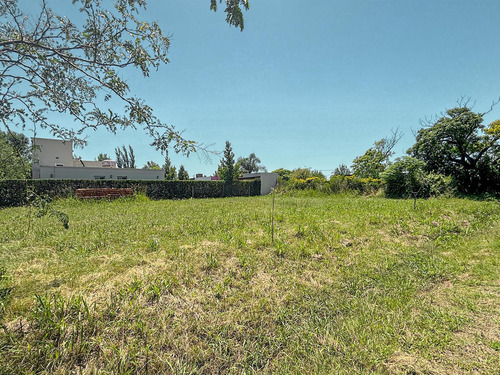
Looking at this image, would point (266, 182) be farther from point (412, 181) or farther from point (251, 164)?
point (251, 164)

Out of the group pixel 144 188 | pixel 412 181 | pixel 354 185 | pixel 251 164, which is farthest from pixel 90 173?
pixel 251 164

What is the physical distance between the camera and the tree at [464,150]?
40.7 feet

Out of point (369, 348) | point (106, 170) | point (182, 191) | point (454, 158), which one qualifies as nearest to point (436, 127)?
point (454, 158)

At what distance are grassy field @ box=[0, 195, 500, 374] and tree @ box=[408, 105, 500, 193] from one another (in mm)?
12410

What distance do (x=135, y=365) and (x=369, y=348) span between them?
2.06 metres

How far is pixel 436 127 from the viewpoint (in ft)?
→ 44.6

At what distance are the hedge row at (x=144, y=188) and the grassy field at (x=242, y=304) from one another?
766 cm

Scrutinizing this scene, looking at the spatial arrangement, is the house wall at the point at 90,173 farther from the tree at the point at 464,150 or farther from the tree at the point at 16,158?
the tree at the point at 464,150

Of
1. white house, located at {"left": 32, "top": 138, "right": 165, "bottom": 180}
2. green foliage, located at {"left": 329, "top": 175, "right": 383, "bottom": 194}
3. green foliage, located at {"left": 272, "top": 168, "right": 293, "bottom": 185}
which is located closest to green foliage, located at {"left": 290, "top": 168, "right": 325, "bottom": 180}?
green foliage, located at {"left": 272, "top": 168, "right": 293, "bottom": 185}

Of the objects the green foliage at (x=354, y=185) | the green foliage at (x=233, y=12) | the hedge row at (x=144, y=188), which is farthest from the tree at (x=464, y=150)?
the green foliage at (x=233, y=12)

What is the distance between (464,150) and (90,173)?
94.7 ft

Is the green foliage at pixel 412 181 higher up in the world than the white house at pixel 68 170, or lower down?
lower down

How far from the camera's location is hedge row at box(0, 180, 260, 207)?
987 cm

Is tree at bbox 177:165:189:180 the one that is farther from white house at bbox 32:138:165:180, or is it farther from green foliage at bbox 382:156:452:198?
green foliage at bbox 382:156:452:198
